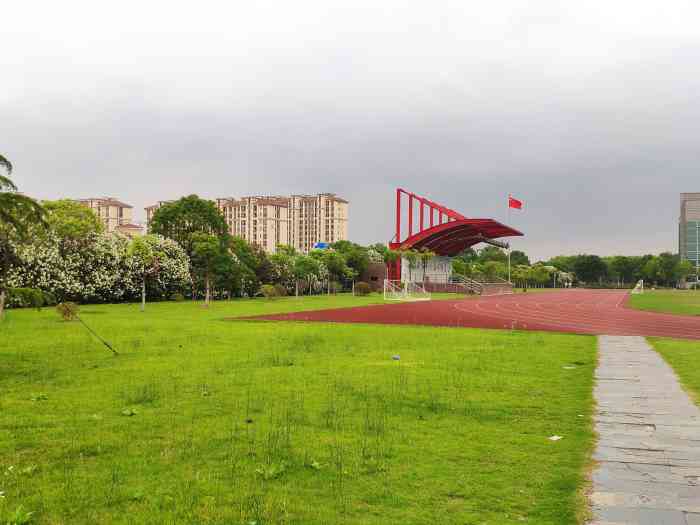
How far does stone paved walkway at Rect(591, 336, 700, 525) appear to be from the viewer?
4625 millimetres

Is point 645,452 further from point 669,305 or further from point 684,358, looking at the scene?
point 669,305

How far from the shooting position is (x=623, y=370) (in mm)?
12047

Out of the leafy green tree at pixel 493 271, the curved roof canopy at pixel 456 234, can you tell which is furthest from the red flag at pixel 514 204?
the leafy green tree at pixel 493 271

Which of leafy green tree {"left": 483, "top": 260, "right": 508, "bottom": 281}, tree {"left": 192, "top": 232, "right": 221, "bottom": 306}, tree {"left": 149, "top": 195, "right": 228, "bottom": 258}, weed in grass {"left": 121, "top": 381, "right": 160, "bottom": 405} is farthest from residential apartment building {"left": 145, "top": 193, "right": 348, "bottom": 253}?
weed in grass {"left": 121, "top": 381, "right": 160, "bottom": 405}

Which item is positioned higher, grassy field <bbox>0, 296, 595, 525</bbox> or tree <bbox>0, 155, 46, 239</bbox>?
tree <bbox>0, 155, 46, 239</bbox>

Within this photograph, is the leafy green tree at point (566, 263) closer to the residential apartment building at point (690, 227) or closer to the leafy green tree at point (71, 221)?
the residential apartment building at point (690, 227)

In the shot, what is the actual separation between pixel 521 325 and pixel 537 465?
20.2 m

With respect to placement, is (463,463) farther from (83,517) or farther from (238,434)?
(83,517)

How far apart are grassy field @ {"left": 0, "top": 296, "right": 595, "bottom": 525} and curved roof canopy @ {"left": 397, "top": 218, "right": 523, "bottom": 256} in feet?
212

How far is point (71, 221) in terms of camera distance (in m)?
45.9

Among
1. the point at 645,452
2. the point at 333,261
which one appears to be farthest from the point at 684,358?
the point at 333,261

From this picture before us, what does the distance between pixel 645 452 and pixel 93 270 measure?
146ft

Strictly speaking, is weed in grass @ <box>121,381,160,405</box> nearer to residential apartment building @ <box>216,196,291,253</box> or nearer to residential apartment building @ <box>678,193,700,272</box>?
residential apartment building @ <box>216,196,291,253</box>

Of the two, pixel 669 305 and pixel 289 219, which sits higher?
pixel 289 219
